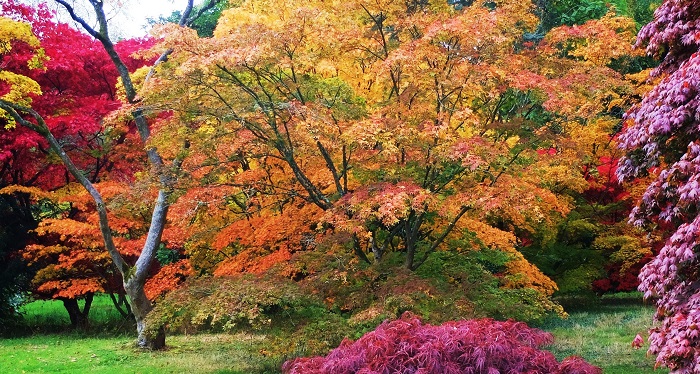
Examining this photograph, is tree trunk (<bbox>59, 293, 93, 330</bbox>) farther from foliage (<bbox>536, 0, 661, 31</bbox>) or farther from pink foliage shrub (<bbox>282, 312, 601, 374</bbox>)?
foliage (<bbox>536, 0, 661, 31</bbox>)

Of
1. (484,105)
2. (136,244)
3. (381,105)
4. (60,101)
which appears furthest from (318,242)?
(60,101)

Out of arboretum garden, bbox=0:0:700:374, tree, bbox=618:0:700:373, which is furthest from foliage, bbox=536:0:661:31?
tree, bbox=618:0:700:373

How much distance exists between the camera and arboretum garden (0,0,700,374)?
213 inches

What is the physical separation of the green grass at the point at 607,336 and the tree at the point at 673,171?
188 cm

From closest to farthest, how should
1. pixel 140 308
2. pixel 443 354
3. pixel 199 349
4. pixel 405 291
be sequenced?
pixel 443 354 < pixel 405 291 < pixel 140 308 < pixel 199 349

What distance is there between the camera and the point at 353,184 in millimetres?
10828

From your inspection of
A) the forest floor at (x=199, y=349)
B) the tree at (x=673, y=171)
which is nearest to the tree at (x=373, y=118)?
the forest floor at (x=199, y=349)

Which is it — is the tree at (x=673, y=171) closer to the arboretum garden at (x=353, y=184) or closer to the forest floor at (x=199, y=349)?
the arboretum garden at (x=353, y=184)

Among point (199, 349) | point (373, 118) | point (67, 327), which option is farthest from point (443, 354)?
point (67, 327)

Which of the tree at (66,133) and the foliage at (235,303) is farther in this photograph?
the tree at (66,133)

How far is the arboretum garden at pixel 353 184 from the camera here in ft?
17.8

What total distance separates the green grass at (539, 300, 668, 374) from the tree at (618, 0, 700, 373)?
74.1 inches

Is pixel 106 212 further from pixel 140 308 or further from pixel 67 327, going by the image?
pixel 67 327

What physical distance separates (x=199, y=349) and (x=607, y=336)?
7.80 m
